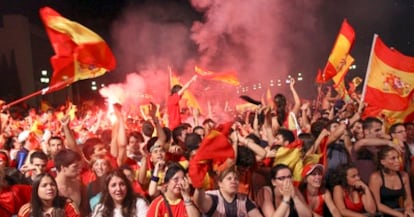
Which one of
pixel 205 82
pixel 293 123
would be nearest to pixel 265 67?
pixel 205 82

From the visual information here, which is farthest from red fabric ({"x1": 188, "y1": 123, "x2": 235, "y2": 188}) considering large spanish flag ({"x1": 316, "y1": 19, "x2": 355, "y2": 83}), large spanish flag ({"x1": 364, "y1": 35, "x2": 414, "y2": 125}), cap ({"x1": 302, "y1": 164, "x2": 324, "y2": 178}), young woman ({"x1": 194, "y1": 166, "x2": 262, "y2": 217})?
large spanish flag ({"x1": 316, "y1": 19, "x2": 355, "y2": 83})

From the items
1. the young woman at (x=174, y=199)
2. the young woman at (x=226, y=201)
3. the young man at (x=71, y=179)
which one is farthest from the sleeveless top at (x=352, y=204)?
the young man at (x=71, y=179)

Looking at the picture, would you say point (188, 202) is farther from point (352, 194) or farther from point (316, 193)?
point (352, 194)

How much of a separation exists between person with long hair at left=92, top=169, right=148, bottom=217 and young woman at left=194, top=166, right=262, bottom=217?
38 cm

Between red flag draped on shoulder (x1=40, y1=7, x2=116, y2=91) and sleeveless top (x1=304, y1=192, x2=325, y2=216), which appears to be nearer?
sleeveless top (x1=304, y1=192, x2=325, y2=216)

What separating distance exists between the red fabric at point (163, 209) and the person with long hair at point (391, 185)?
1.69 meters

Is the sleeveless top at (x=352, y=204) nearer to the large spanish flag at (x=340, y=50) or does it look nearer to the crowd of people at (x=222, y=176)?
the crowd of people at (x=222, y=176)

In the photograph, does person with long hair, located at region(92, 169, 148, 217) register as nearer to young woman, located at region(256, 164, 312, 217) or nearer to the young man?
the young man

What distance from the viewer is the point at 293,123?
24.4ft

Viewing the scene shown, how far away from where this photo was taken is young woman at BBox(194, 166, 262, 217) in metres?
3.89

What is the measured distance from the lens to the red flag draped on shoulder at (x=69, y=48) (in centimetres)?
607

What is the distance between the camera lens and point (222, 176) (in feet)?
13.1

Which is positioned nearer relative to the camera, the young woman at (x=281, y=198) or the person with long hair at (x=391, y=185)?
the young woman at (x=281, y=198)

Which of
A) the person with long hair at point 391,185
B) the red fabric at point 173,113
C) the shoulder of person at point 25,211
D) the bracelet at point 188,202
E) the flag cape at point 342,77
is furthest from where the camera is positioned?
the flag cape at point 342,77
